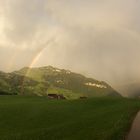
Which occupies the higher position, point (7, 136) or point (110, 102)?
point (110, 102)

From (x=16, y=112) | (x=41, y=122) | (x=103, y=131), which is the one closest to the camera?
(x=103, y=131)

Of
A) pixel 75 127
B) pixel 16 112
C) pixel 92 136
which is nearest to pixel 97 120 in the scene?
pixel 75 127

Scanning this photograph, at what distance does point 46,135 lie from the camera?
1590 inches

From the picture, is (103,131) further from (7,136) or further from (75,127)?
(7,136)

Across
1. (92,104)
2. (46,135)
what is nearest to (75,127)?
(46,135)

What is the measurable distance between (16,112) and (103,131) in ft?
96.5

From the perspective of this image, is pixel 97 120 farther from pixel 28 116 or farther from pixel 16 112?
pixel 16 112

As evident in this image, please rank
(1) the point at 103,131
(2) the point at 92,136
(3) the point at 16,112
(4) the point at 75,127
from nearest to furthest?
1. (2) the point at 92,136
2. (1) the point at 103,131
3. (4) the point at 75,127
4. (3) the point at 16,112

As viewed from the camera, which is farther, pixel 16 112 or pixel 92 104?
pixel 92 104

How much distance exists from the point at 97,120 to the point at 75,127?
29.3 ft

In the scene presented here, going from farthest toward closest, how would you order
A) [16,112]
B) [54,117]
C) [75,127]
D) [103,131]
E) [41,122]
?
[16,112], [54,117], [41,122], [75,127], [103,131]

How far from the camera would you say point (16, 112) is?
67188 mm

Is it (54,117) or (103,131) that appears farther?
(54,117)

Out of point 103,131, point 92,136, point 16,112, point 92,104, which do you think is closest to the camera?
point 92,136
